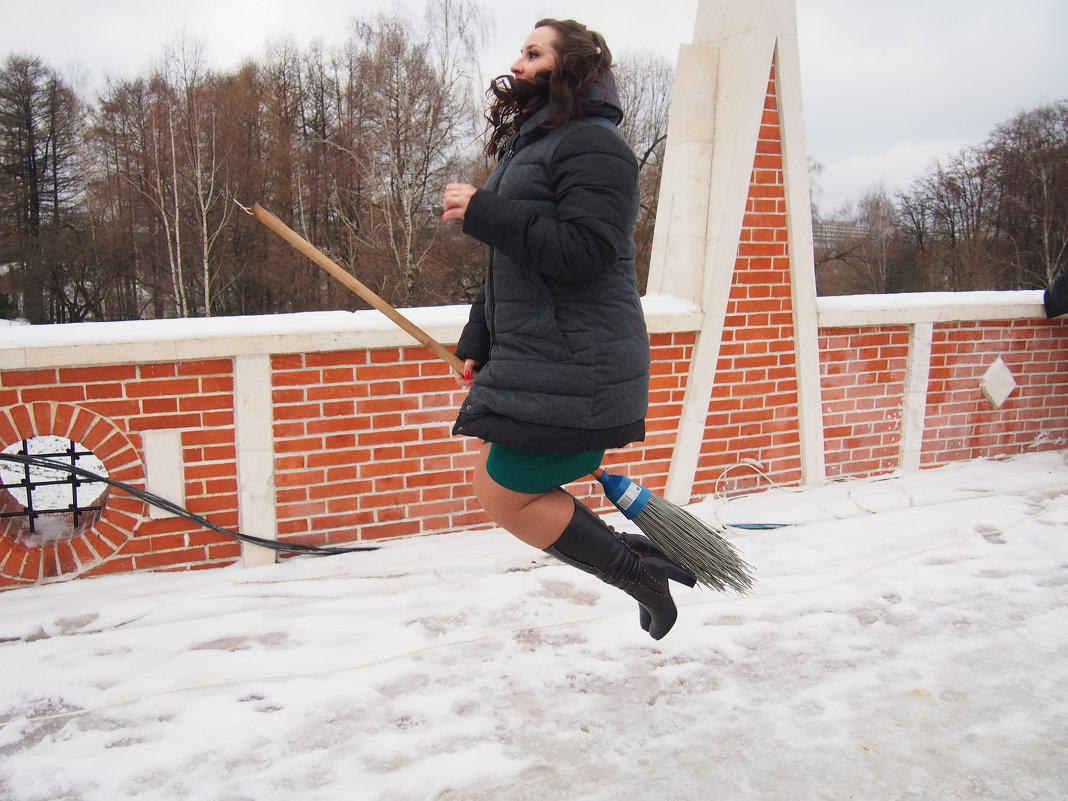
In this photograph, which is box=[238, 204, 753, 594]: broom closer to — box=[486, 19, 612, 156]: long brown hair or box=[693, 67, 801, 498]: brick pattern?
box=[486, 19, 612, 156]: long brown hair

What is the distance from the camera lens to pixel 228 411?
3207 mm

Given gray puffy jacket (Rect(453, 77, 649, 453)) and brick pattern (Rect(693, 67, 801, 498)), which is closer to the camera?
gray puffy jacket (Rect(453, 77, 649, 453))

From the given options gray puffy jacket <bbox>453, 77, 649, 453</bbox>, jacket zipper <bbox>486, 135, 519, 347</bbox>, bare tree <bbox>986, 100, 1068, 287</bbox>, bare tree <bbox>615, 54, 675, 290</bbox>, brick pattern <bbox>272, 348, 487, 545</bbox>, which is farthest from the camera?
bare tree <bbox>986, 100, 1068, 287</bbox>

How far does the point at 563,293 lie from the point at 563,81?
52 cm

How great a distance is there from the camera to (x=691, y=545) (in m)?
2.47

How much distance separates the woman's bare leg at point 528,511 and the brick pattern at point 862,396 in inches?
108

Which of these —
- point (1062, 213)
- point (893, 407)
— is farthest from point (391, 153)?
point (1062, 213)

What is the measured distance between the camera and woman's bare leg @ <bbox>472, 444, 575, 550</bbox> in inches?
81.9

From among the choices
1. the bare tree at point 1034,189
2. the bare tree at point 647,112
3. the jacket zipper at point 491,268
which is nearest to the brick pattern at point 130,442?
the jacket zipper at point 491,268

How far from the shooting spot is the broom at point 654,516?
2.31m

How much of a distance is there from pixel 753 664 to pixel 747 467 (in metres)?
1.91

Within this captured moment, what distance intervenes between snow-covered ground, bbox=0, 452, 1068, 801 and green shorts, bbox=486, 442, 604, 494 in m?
0.68

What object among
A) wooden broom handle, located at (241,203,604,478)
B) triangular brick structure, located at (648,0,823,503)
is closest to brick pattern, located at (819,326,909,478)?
triangular brick structure, located at (648,0,823,503)

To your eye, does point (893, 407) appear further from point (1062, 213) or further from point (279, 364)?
point (1062, 213)
